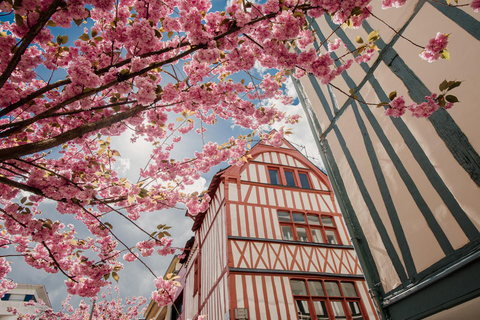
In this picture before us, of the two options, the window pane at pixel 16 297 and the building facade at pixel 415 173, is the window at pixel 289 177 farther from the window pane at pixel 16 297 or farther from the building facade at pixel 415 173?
the window pane at pixel 16 297

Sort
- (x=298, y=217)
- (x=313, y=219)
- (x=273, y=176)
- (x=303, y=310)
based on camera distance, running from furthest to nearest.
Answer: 1. (x=273, y=176)
2. (x=313, y=219)
3. (x=298, y=217)
4. (x=303, y=310)

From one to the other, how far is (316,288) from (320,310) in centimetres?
50

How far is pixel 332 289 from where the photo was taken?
21.4 feet

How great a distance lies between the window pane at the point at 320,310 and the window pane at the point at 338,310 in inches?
9.2

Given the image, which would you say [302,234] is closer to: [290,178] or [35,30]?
[290,178]

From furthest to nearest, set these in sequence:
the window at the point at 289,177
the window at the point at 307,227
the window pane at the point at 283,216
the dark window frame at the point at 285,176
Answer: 1. the window at the point at 289,177
2. the dark window frame at the point at 285,176
3. the window pane at the point at 283,216
4. the window at the point at 307,227

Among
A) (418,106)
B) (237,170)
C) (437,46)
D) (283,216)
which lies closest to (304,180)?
(283,216)

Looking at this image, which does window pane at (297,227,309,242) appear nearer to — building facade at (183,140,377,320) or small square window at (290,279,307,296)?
building facade at (183,140,377,320)

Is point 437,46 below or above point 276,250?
below

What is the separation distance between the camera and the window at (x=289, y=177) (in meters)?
8.86

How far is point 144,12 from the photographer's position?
2.23 metres

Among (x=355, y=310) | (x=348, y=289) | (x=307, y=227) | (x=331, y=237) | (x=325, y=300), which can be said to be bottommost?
(x=355, y=310)

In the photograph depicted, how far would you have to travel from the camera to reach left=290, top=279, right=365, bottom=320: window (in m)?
5.99

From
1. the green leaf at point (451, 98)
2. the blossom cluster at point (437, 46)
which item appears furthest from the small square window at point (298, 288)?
the blossom cluster at point (437, 46)
